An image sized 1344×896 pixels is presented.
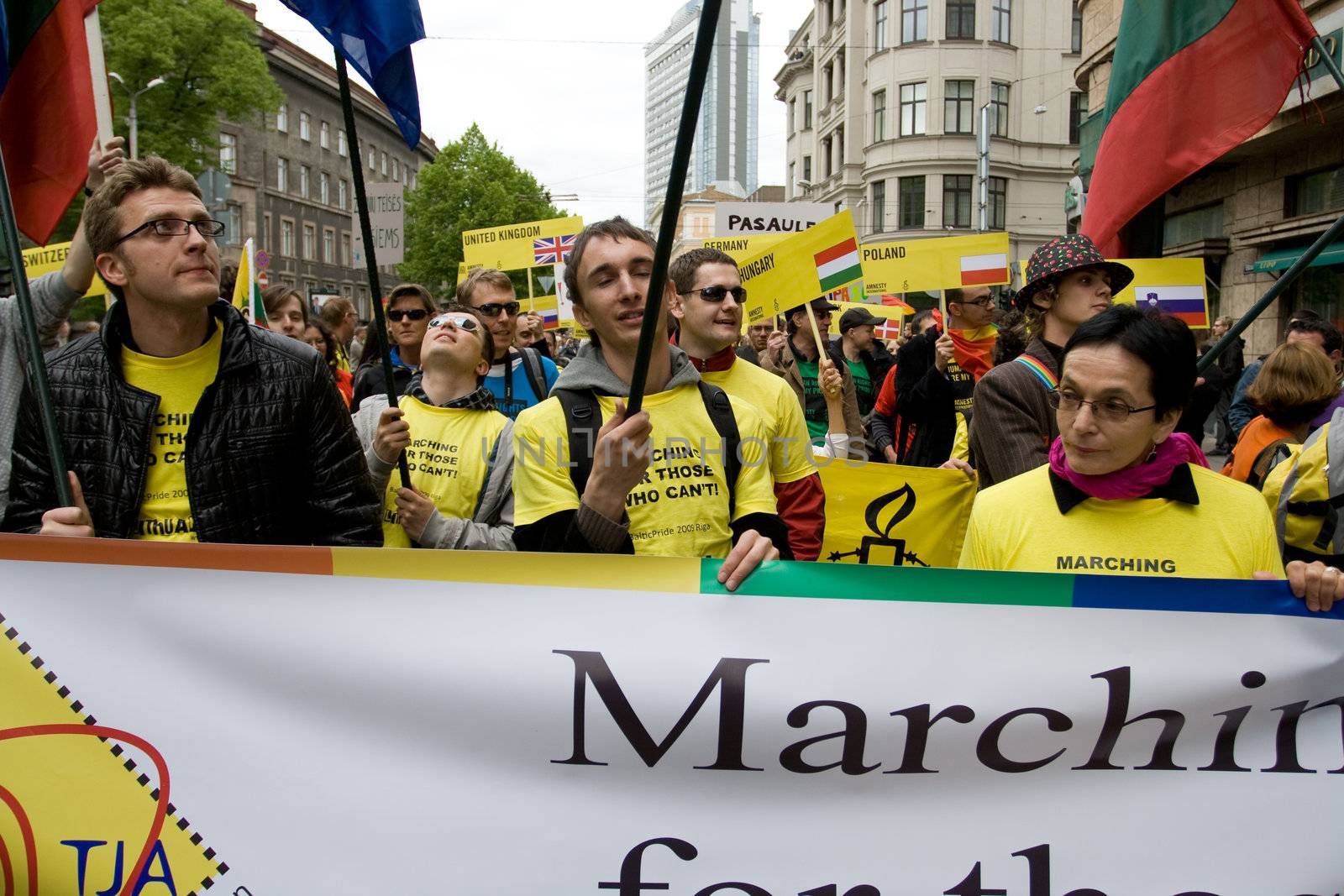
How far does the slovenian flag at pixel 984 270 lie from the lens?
22.9 feet

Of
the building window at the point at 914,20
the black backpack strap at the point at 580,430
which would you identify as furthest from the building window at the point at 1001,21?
the black backpack strap at the point at 580,430

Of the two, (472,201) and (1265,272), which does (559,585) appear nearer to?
(1265,272)

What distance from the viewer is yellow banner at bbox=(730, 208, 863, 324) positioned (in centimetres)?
Result: 599

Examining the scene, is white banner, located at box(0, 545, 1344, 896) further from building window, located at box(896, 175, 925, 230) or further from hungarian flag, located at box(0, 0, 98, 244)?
building window, located at box(896, 175, 925, 230)

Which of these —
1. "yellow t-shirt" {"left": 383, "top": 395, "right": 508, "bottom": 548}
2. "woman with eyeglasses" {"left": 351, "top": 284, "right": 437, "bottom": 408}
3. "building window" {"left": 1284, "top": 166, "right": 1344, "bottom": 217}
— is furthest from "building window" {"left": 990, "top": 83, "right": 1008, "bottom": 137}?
"yellow t-shirt" {"left": 383, "top": 395, "right": 508, "bottom": 548}

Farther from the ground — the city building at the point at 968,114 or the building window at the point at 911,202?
the city building at the point at 968,114

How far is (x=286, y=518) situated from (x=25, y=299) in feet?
2.50

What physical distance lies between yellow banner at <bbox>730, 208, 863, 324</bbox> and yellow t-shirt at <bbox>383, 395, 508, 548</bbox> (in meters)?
2.37

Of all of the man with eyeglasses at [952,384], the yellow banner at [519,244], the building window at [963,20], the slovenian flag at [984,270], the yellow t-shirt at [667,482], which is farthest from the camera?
the building window at [963,20]

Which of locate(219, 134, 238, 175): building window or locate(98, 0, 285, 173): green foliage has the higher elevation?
locate(219, 134, 238, 175): building window

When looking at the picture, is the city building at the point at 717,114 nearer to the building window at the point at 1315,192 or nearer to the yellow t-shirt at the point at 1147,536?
the building window at the point at 1315,192

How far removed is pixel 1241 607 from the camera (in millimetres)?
2109

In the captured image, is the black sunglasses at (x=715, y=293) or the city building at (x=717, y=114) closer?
the black sunglasses at (x=715, y=293)

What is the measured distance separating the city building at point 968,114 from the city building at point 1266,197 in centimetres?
2716
